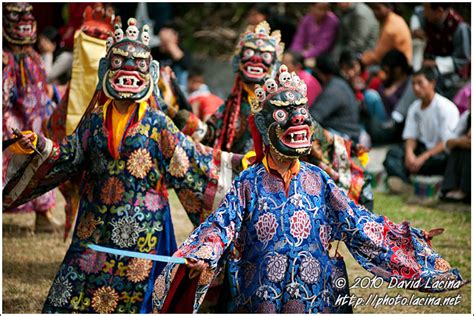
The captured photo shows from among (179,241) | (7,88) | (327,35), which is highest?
(327,35)

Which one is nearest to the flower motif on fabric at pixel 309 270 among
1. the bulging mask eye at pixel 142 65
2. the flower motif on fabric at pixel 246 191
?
the flower motif on fabric at pixel 246 191

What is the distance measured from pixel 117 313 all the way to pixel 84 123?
38.9 inches

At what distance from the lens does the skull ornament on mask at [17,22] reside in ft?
22.7

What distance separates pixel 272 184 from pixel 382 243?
0.55 metres

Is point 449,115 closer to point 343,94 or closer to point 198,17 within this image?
point 343,94

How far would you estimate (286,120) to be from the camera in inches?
174

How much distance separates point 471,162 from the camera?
25.5ft

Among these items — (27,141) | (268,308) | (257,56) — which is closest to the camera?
(268,308)

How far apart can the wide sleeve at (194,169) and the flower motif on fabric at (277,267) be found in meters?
0.97

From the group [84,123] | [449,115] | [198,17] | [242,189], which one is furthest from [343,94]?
[198,17]

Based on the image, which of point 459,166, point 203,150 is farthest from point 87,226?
point 459,166

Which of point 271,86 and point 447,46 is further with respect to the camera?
point 447,46

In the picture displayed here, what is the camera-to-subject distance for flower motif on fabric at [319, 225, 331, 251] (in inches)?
175

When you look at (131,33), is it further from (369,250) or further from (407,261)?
(407,261)
